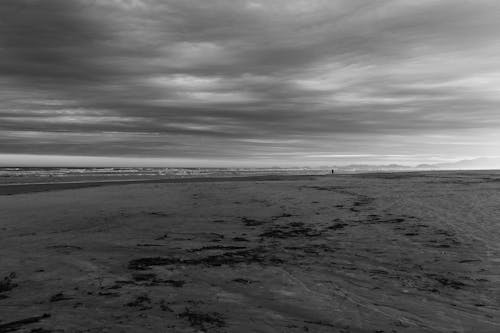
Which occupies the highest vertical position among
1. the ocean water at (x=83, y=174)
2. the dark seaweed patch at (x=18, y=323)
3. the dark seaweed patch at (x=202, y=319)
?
the ocean water at (x=83, y=174)

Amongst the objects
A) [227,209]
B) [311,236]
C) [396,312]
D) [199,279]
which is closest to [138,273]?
[199,279]

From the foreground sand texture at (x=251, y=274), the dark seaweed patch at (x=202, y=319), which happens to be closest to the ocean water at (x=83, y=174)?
the foreground sand texture at (x=251, y=274)

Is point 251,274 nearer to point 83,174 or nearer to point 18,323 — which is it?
point 18,323

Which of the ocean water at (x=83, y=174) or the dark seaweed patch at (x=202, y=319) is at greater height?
the ocean water at (x=83, y=174)

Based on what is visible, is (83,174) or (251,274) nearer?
(251,274)

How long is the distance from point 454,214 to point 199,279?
37.2 feet

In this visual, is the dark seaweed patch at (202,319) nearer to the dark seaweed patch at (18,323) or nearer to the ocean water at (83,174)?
the dark seaweed patch at (18,323)

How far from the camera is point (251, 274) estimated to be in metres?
6.96

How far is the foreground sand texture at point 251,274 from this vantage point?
487 cm

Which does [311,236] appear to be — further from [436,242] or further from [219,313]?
[219,313]

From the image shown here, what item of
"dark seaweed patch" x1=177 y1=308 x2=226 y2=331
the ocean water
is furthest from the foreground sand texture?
the ocean water

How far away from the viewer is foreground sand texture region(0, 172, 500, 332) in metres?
4.87

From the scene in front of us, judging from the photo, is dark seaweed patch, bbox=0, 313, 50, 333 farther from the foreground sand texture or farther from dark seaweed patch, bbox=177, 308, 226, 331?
dark seaweed patch, bbox=177, 308, 226, 331

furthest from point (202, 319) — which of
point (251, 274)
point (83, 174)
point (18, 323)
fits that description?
point (83, 174)
